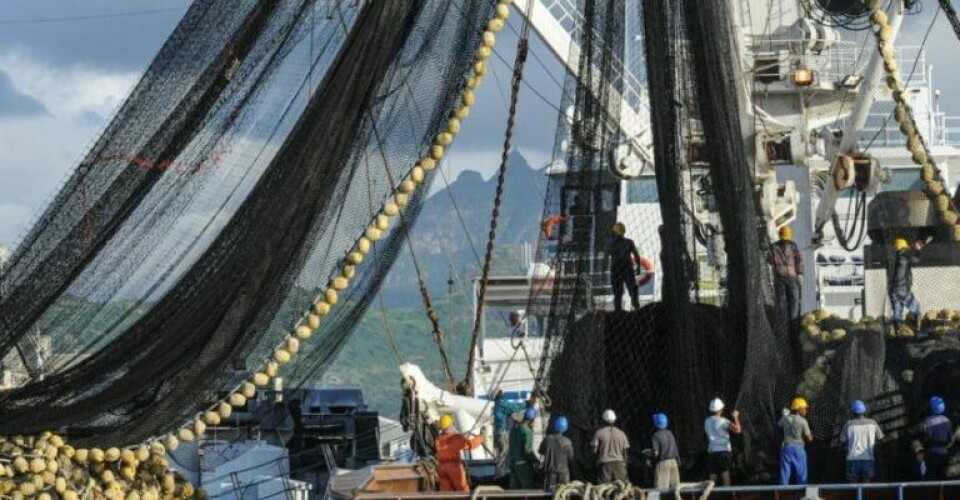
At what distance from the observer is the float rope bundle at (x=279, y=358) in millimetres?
14681

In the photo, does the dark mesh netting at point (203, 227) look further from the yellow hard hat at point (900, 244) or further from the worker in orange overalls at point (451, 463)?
the yellow hard hat at point (900, 244)

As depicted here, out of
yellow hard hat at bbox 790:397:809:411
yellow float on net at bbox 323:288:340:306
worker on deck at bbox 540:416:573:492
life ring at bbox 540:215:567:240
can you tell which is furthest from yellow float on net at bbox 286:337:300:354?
yellow hard hat at bbox 790:397:809:411

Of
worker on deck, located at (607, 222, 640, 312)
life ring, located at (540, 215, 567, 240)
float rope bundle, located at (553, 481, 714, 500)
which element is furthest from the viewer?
worker on deck, located at (607, 222, 640, 312)

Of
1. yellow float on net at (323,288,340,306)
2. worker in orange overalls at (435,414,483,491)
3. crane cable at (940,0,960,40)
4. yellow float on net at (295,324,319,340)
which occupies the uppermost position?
crane cable at (940,0,960,40)

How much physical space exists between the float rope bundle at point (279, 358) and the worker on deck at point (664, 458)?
2.62 meters

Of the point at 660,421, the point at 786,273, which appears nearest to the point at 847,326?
the point at 786,273

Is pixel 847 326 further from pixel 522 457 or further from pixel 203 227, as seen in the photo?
pixel 203 227

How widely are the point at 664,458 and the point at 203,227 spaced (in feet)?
12.8

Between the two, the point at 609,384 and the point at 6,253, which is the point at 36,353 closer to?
the point at 6,253

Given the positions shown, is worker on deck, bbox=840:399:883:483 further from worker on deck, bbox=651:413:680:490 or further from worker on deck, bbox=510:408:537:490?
worker on deck, bbox=510:408:537:490

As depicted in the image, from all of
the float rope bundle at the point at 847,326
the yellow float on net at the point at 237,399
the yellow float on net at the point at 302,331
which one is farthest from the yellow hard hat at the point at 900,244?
the yellow float on net at the point at 237,399

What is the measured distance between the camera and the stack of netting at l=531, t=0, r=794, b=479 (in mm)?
16375

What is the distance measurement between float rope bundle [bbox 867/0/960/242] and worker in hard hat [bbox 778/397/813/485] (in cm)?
209

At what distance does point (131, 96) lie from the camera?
15203 mm
